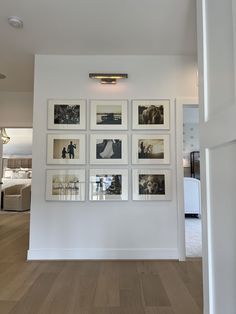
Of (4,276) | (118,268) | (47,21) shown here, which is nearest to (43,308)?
(4,276)

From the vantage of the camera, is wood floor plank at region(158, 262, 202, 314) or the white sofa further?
the white sofa

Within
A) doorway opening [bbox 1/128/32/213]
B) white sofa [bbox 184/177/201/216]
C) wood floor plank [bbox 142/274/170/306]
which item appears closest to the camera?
wood floor plank [bbox 142/274/170/306]

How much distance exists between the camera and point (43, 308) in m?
1.91

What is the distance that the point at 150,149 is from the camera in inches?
123

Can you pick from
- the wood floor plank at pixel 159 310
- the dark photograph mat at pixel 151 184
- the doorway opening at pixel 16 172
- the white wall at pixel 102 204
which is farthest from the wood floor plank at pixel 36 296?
the doorway opening at pixel 16 172

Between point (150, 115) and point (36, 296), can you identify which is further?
point (150, 115)

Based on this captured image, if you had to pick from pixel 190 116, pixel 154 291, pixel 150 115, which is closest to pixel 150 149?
pixel 150 115

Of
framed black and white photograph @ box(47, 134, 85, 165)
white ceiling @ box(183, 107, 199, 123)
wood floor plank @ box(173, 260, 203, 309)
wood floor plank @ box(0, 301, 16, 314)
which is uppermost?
white ceiling @ box(183, 107, 199, 123)

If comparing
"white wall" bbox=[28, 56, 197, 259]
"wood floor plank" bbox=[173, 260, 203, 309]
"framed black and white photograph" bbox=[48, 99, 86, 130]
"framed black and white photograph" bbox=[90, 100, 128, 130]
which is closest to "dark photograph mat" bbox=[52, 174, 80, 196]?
"white wall" bbox=[28, 56, 197, 259]

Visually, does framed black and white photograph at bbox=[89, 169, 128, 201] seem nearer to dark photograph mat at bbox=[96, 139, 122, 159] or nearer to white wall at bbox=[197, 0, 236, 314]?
dark photograph mat at bbox=[96, 139, 122, 159]

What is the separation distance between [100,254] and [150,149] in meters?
1.40

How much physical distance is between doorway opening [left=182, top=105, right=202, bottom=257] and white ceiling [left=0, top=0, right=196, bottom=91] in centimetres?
91

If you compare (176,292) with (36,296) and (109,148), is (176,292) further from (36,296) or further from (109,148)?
(109,148)

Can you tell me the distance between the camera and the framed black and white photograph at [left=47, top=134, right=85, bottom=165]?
310 cm
